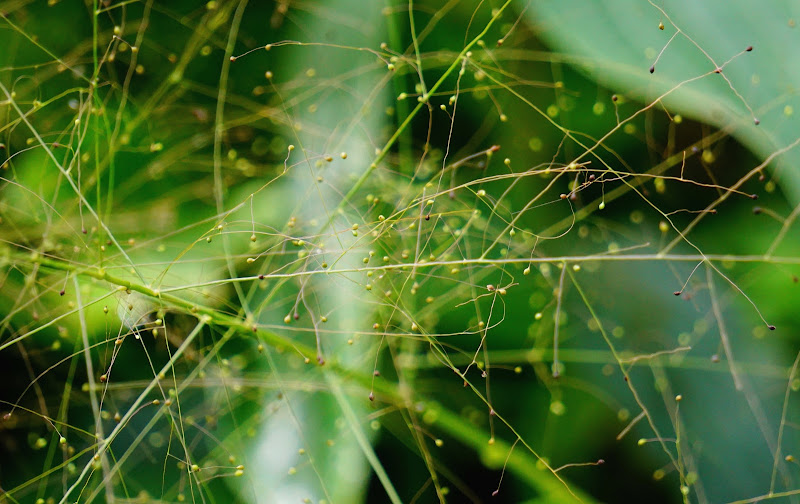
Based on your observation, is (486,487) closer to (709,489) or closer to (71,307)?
(709,489)

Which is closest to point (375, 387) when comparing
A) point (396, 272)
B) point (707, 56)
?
point (396, 272)

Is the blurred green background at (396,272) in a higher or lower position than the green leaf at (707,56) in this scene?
lower

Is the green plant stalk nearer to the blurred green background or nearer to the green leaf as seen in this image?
the blurred green background

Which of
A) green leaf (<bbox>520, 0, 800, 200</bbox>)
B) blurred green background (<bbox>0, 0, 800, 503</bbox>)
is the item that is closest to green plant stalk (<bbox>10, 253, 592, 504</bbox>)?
blurred green background (<bbox>0, 0, 800, 503</bbox>)

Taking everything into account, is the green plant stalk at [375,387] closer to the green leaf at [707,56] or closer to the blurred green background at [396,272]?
the blurred green background at [396,272]

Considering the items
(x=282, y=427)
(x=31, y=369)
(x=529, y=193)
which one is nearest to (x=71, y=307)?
(x=31, y=369)

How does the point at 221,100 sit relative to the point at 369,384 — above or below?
above

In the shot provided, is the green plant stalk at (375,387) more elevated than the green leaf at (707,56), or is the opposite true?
the green leaf at (707,56)

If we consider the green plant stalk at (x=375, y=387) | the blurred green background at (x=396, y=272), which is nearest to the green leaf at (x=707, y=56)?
the blurred green background at (x=396, y=272)
